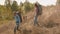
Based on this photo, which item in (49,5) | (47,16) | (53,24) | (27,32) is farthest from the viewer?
(49,5)

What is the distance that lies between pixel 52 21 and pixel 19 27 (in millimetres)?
2545

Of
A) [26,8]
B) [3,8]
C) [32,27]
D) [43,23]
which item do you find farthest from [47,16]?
[3,8]

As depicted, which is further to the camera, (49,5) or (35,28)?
(49,5)

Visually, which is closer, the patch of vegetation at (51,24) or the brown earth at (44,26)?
the brown earth at (44,26)

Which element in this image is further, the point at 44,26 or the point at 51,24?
the point at 51,24

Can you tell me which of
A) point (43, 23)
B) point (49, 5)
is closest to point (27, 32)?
point (43, 23)

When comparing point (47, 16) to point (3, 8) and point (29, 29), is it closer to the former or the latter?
point (29, 29)

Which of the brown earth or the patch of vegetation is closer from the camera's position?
the brown earth

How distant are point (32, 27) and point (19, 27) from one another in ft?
2.53

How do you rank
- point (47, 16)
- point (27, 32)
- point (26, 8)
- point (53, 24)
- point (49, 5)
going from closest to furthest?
point (27, 32) < point (53, 24) < point (47, 16) < point (49, 5) < point (26, 8)

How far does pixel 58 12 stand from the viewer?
15039 mm

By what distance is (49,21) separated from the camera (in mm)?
13617

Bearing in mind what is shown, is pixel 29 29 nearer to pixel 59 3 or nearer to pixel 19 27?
pixel 19 27

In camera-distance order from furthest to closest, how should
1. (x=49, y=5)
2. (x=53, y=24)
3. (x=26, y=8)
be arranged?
(x=26, y=8), (x=49, y=5), (x=53, y=24)
